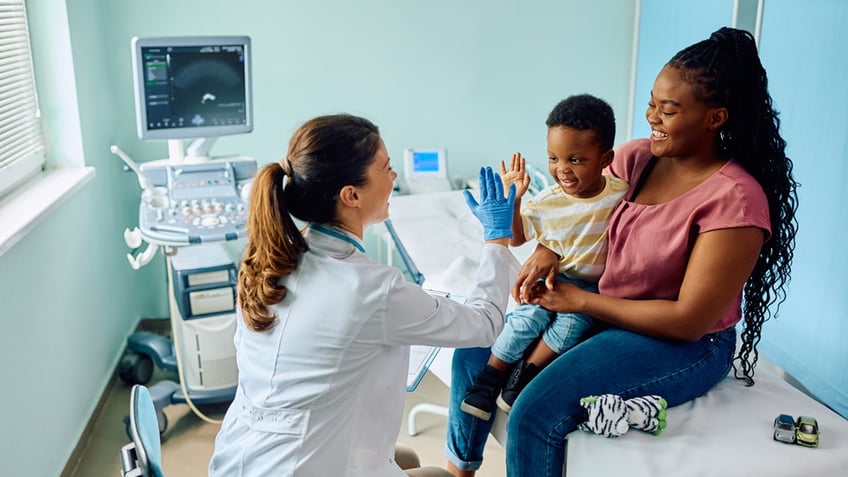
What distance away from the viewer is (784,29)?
2279 millimetres

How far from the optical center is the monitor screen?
103 inches

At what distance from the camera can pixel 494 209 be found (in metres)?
1.67

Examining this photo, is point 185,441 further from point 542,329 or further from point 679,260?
point 679,260

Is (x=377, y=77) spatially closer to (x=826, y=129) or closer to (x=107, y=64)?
(x=107, y=64)

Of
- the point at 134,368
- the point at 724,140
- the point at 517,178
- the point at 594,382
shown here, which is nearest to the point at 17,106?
the point at 134,368

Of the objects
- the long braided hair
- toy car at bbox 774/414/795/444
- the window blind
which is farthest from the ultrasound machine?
toy car at bbox 774/414/795/444

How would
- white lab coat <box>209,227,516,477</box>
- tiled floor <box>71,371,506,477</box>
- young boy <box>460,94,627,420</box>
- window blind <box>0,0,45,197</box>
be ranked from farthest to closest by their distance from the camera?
1. tiled floor <box>71,371,506,477</box>
2. window blind <box>0,0,45,197</box>
3. young boy <box>460,94,627,420</box>
4. white lab coat <box>209,227,516,477</box>

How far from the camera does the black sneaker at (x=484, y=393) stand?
5.74ft

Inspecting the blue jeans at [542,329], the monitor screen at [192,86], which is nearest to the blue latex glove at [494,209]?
the blue jeans at [542,329]

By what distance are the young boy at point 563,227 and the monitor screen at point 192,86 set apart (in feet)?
4.39

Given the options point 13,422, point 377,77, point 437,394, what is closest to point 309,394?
point 13,422

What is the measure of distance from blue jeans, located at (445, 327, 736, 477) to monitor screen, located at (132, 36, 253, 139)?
1.65 metres

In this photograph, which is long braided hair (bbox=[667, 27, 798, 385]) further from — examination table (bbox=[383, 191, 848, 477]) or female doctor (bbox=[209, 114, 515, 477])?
female doctor (bbox=[209, 114, 515, 477])

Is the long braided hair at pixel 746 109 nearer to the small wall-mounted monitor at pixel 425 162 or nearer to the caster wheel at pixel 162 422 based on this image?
the small wall-mounted monitor at pixel 425 162
